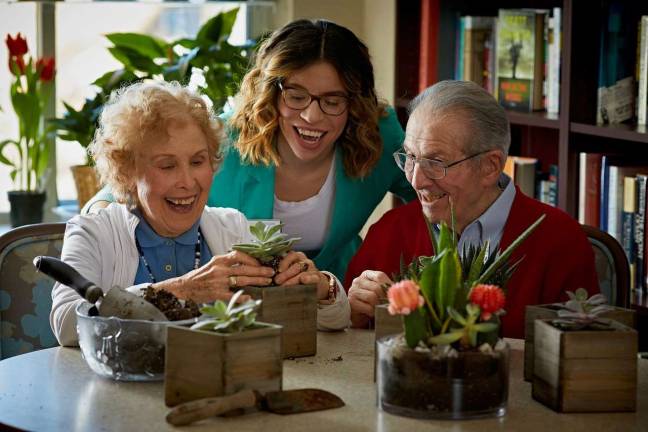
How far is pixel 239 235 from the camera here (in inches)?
92.1

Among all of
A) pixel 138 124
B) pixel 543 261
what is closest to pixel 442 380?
pixel 543 261

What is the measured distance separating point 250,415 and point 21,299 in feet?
3.08

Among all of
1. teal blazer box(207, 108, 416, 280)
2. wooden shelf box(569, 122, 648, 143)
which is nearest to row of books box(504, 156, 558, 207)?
wooden shelf box(569, 122, 648, 143)

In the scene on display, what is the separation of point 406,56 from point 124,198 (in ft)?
5.96

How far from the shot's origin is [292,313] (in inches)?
74.4

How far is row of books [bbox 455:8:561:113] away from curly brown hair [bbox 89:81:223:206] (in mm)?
1403

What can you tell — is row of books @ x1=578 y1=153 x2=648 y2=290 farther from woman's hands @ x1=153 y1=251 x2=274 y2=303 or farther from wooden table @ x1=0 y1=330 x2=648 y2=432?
woman's hands @ x1=153 y1=251 x2=274 y2=303

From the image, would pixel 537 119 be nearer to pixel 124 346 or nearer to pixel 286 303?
pixel 286 303

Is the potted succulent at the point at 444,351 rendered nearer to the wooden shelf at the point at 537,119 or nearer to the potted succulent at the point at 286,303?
the potted succulent at the point at 286,303

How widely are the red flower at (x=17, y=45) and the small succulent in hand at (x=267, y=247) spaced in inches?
87.2

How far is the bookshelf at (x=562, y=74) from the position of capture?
307cm

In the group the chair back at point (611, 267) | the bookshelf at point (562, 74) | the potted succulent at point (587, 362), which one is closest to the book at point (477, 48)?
the bookshelf at point (562, 74)

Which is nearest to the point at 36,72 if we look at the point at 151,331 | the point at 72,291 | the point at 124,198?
the point at 124,198

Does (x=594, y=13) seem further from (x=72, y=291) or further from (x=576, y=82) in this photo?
(x=72, y=291)
